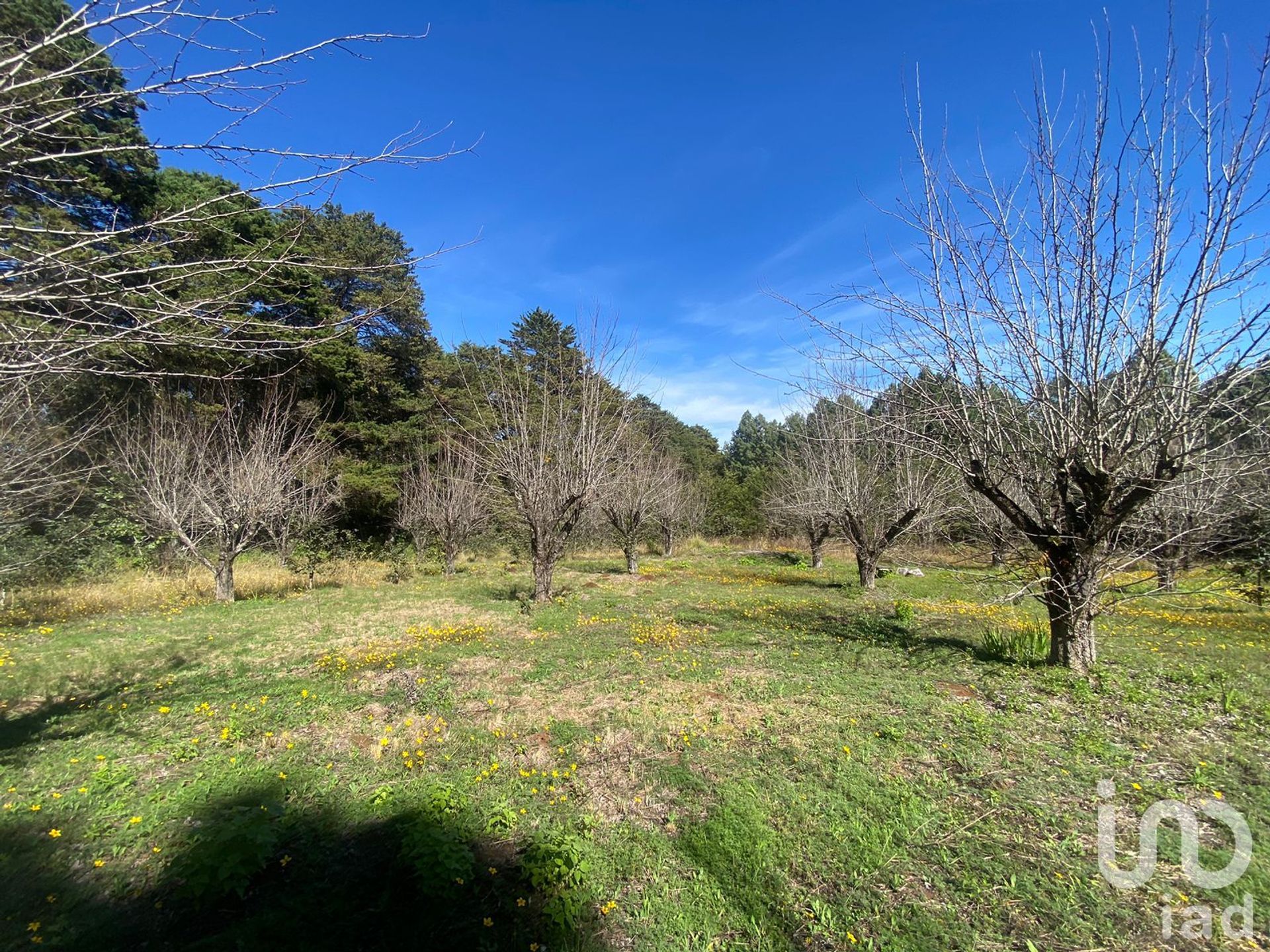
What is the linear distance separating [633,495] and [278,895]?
56.2 feet

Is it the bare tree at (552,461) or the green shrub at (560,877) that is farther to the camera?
the bare tree at (552,461)

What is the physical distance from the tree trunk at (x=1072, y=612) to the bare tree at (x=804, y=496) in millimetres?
8796

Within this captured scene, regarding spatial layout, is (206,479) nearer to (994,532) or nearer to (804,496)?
(994,532)

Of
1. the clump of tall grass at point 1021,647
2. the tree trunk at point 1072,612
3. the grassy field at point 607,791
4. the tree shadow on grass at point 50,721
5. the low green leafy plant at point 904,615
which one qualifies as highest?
the tree trunk at point 1072,612

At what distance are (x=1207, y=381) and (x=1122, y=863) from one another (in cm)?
375

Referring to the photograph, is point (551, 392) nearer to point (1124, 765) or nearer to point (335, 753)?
point (335, 753)

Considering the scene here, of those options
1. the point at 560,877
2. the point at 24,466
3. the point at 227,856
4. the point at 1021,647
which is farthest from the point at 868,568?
the point at 24,466

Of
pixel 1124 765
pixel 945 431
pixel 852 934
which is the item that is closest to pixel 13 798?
pixel 852 934

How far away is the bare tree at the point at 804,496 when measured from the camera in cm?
1516

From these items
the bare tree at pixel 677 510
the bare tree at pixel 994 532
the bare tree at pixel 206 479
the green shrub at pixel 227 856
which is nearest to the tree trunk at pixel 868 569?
the bare tree at pixel 994 532

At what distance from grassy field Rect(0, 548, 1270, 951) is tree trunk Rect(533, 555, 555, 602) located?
4.18m

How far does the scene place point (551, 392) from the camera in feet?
50.6

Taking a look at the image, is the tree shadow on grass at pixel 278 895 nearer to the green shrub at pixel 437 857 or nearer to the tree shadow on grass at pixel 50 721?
the green shrub at pixel 437 857

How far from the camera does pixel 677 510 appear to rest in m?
24.2
